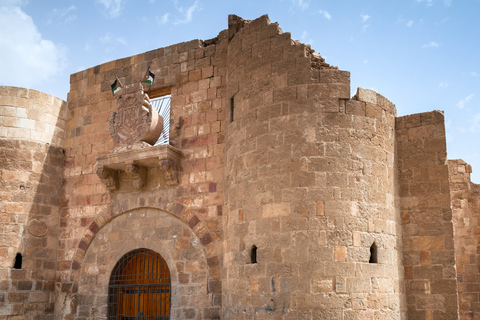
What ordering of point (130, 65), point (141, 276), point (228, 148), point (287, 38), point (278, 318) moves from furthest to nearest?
1. point (130, 65)
2. point (141, 276)
3. point (228, 148)
4. point (287, 38)
5. point (278, 318)

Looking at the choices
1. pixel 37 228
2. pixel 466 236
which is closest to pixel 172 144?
pixel 37 228

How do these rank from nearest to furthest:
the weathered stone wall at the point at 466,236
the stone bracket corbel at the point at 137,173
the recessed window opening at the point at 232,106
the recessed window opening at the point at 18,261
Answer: the recessed window opening at the point at 232,106, the stone bracket corbel at the point at 137,173, the recessed window opening at the point at 18,261, the weathered stone wall at the point at 466,236

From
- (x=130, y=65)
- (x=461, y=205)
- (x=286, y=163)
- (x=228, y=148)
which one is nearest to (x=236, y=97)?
(x=228, y=148)

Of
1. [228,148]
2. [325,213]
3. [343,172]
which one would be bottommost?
[325,213]

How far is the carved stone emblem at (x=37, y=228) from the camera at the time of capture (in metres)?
10.2

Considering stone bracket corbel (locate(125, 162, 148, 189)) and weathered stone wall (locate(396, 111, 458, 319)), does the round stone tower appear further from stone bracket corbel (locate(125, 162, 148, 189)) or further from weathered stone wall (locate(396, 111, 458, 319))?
stone bracket corbel (locate(125, 162, 148, 189))

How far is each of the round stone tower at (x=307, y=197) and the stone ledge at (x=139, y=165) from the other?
1336mm

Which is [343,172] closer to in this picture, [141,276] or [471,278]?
A: [141,276]

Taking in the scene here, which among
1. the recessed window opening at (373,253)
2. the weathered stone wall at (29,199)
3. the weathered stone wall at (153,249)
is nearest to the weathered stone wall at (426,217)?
the recessed window opening at (373,253)

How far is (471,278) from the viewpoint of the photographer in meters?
10.9

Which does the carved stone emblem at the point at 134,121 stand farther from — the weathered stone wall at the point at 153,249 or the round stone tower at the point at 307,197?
the round stone tower at the point at 307,197

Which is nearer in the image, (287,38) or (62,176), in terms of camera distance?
(287,38)

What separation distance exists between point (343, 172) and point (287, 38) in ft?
7.58

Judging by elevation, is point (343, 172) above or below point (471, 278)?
above
